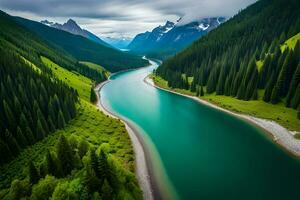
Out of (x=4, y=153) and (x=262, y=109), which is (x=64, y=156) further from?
(x=262, y=109)

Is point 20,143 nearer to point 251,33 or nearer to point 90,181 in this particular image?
point 90,181

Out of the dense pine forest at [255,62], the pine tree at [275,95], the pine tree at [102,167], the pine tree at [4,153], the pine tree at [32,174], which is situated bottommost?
the pine tree at [4,153]

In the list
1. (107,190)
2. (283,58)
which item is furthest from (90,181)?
(283,58)

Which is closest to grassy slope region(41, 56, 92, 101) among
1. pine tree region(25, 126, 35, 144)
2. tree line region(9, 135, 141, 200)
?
pine tree region(25, 126, 35, 144)

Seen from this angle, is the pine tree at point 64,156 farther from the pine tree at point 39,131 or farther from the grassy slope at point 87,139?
the pine tree at point 39,131

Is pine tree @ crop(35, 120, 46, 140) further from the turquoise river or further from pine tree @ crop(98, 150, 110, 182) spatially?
pine tree @ crop(98, 150, 110, 182)

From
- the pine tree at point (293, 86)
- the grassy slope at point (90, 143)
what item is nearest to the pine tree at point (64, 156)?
the grassy slope at point (90, 143)

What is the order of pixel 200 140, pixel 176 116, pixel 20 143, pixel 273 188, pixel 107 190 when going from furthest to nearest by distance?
pixel 176 116 → pixel 200 140 → pixel 20 143 → pixel 273 188 → pixel 107 190
